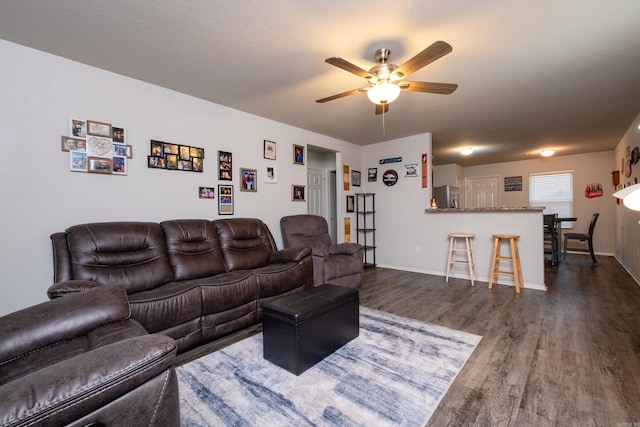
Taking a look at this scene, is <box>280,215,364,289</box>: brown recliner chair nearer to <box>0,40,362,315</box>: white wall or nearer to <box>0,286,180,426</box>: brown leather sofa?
<box>0,40,362,315</box>: white wall

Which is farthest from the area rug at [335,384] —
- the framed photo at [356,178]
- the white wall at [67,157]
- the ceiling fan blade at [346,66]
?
the framed photo at [356,178]

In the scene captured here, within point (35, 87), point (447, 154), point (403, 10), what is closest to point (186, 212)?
point (35, 87)

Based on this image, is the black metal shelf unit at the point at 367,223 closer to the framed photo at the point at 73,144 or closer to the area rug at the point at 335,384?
the area rug at the point at 335,384

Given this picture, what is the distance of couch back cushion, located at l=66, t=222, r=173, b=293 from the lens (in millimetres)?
2123

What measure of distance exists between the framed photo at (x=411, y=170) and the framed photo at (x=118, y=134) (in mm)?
4234

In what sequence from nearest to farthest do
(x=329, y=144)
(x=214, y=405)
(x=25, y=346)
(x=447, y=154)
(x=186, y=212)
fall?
(x=25, y=346) < (x=214, y=405) < (x=186, y=212) < (x=329, y=144) < (x=447, y=154)

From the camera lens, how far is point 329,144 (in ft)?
16.3

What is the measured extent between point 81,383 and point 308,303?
4.60ft

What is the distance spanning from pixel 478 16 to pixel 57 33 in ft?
9.96

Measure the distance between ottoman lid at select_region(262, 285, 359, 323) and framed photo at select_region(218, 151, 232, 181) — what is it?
1935 millimetres

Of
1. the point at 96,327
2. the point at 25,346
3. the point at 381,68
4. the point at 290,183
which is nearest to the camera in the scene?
the point at 25,346

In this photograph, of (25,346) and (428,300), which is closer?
(25,346)

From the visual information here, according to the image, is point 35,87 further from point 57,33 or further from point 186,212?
point 186,212

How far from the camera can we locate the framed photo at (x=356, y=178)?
5.52m
